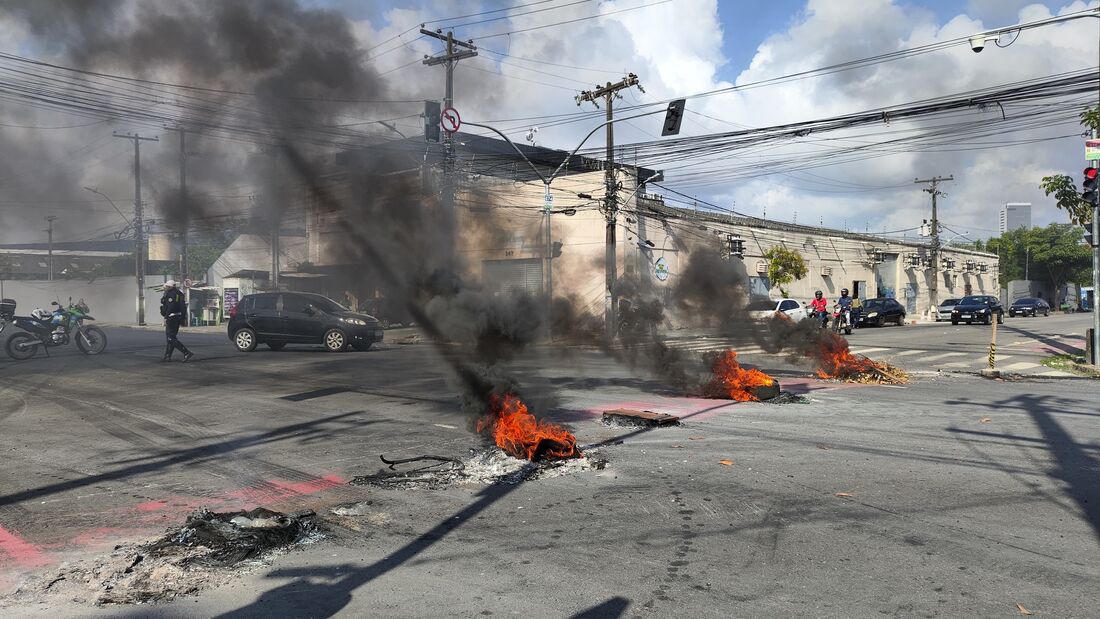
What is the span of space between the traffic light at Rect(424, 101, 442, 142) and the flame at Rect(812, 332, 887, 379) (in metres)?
9.61

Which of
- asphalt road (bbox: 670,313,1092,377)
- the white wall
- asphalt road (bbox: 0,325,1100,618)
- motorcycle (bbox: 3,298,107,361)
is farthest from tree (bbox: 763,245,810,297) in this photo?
the white wall

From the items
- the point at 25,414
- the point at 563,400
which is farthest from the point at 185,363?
the point at 563,400

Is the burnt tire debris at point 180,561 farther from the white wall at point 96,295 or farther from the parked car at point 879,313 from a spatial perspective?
the white wall at point 96,295

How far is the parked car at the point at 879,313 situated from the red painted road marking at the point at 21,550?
3820 centimetres

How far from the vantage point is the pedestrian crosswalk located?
12.9m

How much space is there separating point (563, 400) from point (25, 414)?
26.6ft

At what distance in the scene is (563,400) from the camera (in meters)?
11.4

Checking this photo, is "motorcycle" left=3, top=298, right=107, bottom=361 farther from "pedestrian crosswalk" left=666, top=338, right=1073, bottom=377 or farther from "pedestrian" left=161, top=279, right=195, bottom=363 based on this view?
"pedestrian crosswalk" left=666, top=338, right=1073, bottom=377

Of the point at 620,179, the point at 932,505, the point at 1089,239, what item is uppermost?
the point at 620,179

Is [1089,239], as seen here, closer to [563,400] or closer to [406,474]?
[563,400]

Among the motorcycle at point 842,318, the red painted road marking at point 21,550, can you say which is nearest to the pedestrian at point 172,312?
the red painted road marking at point 21,550

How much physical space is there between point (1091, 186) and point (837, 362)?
7.73 m

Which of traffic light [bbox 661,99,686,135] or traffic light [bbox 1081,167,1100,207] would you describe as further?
traffic light [bbox 661,99,686,135]

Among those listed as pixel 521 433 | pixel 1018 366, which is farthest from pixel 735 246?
pixel 521 433
